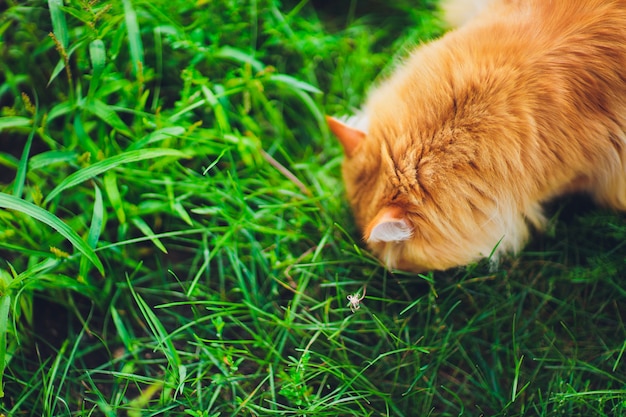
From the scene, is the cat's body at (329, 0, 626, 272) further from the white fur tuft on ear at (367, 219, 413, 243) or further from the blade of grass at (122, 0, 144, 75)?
the blade of grass at (122, 0, 144, 75)

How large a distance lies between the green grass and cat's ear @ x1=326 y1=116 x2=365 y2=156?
1.26ft

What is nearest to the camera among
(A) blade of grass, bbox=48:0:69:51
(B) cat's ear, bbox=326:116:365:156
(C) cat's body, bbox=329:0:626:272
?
(C) cat's body, bbox=329:0:626:272

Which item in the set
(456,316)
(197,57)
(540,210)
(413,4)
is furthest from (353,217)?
(413,4)

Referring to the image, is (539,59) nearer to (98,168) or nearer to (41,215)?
(98,168)

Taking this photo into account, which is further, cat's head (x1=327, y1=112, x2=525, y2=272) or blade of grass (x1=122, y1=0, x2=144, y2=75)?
blade of grass (x1=122, y1=0, x2=144, y2=75)

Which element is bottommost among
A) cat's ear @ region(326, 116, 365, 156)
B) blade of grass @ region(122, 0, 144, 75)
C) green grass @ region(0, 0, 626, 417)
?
green grass @ region(0, 0, 626, 417)

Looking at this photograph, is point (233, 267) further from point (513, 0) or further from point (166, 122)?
point (513, 0)

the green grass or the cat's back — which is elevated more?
the cat's back

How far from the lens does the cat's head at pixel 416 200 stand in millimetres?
1686

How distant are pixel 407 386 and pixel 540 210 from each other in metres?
0.94

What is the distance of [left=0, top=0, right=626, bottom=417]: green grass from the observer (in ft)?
6.33

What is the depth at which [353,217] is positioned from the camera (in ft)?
7.20

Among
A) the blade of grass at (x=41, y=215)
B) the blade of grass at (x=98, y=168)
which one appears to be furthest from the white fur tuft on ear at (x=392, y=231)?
the blade of grass at (x=41, y=215)

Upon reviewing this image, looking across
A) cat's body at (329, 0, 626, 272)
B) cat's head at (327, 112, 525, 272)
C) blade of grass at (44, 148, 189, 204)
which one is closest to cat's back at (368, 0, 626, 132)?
cat's body at (329, 0, 626, 272)
